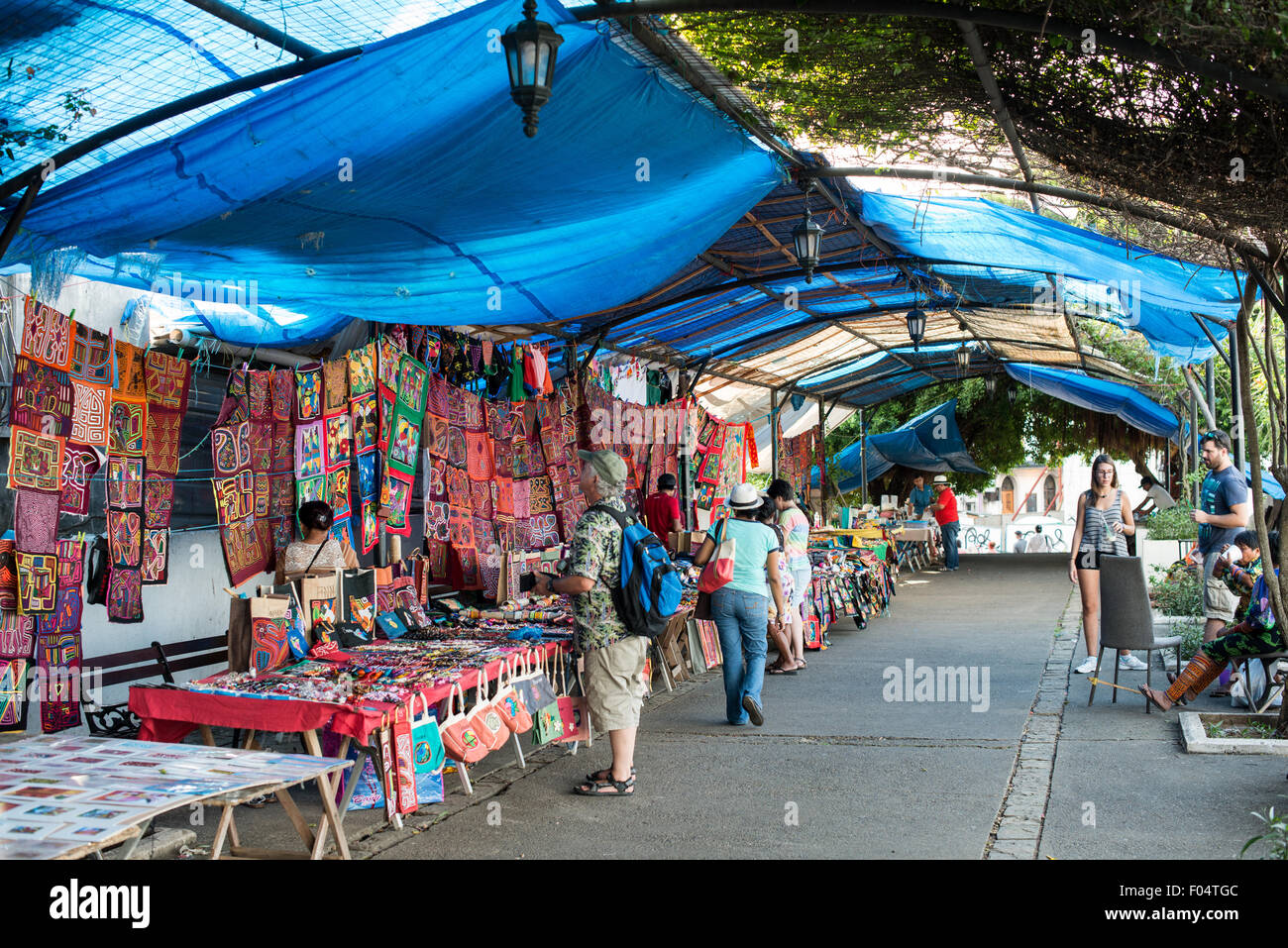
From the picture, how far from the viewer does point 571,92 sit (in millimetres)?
4844

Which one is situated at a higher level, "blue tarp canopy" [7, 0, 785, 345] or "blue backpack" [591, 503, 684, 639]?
"blue tarp canopy" [7, 0, 785, 345]

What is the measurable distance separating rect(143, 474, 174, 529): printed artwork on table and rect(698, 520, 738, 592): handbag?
10.5ft

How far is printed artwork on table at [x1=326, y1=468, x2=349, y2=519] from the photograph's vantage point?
6.83 metres

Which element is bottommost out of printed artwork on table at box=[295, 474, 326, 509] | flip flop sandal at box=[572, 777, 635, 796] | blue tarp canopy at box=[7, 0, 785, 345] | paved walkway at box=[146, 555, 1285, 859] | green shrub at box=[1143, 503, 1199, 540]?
paved walkway at box=[146, 555, 1285, 859]

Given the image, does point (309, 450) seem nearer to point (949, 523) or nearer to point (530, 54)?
point (530, 54)

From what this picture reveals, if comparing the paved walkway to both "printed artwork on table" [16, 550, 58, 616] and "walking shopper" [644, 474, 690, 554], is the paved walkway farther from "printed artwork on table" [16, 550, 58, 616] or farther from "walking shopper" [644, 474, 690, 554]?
"walking shopper" [644, 474, 690, 554]

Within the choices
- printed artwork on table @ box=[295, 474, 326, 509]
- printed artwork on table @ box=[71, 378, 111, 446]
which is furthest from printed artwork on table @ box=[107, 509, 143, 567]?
printed artwork on table @ box=[295, 474, 326, 509]

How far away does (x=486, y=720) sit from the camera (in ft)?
17.9

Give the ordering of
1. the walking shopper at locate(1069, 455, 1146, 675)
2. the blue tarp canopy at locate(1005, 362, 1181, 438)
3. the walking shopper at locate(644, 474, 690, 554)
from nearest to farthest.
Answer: the walking shopper at locate(1069, 455, 1146, 675), the walking shopper at locate(644, 474, 690, 554), the blue tarp canopy at locate(1005, 362, 1181, 438)

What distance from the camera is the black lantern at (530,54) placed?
407 centimetres

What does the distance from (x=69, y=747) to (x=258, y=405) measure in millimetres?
2909

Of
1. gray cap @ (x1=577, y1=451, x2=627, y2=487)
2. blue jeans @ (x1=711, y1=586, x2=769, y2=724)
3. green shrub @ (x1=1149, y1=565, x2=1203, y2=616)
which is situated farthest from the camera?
green shrub @ (x1=1149, y1=565, x2=1203, y2=616)

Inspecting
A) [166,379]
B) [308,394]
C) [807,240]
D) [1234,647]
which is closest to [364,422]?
[308,394]

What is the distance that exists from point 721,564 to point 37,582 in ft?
12.4
